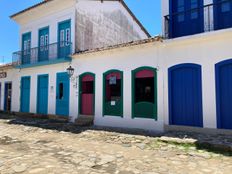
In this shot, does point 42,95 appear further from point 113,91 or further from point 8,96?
point 113,91

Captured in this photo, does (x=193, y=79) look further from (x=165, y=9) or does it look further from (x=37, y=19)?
(x=37, y=19)

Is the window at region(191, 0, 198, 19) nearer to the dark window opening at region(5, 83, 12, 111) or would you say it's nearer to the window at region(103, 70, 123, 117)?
the window at region(103, 70, 123, 117)

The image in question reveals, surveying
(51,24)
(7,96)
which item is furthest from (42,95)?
(7,96)

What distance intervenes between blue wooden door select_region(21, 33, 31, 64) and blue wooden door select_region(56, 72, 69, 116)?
3614mm

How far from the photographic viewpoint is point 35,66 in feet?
50.7

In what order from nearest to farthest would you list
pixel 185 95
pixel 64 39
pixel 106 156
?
pixel 106 156
pixel 185 95
pixel 64 39

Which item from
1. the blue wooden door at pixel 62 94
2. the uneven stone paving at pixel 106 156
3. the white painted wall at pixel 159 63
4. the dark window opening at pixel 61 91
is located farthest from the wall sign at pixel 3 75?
the uneven stone paving at pixel 106 156

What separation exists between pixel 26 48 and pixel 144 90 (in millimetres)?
10437

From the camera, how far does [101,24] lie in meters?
15.6

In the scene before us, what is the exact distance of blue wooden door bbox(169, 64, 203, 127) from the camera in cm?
883

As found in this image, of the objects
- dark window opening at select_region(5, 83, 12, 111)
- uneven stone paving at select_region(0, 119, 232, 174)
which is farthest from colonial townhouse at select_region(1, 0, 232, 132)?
uneven stone paving at select_region(0, 119, 232, 174)

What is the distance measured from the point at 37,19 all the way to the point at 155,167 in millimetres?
13972

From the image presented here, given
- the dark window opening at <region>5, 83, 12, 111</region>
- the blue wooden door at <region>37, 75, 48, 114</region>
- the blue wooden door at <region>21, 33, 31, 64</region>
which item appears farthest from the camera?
the dark window opening at <region>5, 83, 12, 111</region>

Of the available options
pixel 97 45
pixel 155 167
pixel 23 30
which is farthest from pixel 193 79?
pixel 23 30
